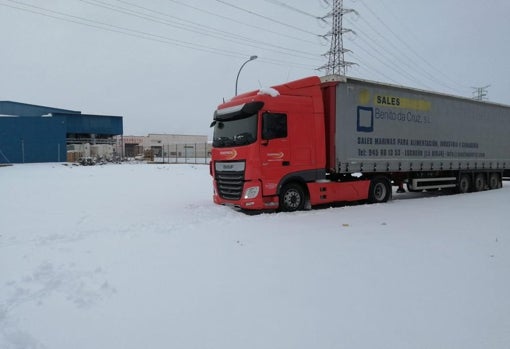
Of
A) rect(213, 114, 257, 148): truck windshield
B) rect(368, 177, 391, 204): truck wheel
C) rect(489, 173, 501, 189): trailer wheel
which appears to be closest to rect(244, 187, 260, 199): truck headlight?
rect(213, 114, 257, 148): truck windshield

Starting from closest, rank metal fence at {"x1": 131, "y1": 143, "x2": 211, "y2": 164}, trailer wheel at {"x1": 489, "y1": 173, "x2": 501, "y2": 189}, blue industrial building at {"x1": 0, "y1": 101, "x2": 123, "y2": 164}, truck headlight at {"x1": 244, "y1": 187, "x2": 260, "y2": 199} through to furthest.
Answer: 1. truck headlight at {"x1": 244, "y1": 187, "x2": 260, "y2": 199}
2. trailer wheel at {"x1": 489, "y1": 173, "x2": 501, "y2": 189}
3. blue industrial building at {"x1": 0, "y1": 101, "x2": 123, "y2": 164}
4. metal fence at {"x1": 131, "y1": 143, "x2": 211, "y2": 164}

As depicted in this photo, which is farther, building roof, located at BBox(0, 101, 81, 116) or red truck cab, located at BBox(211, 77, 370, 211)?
building roof, located at BBox(0, 101, 81, 116)

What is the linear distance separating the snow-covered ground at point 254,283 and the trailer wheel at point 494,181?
11217mm

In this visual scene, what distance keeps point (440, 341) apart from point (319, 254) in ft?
9.26

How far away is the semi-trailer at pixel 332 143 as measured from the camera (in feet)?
33.3

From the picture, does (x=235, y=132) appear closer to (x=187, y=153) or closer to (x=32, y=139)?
(x=187, y=153)

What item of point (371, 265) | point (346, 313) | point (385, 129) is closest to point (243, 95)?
point (385, 129)

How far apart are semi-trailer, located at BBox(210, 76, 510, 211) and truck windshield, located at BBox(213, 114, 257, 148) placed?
27 mm

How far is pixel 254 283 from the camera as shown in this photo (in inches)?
188

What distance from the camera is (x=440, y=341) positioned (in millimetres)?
3336

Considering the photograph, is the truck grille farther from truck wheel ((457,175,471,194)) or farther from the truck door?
truck wheel ((457,175,471,194))

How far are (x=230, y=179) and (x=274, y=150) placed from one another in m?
1.44

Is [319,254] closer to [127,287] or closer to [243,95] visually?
[127,287]

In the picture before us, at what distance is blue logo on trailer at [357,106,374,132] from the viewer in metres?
12.2
